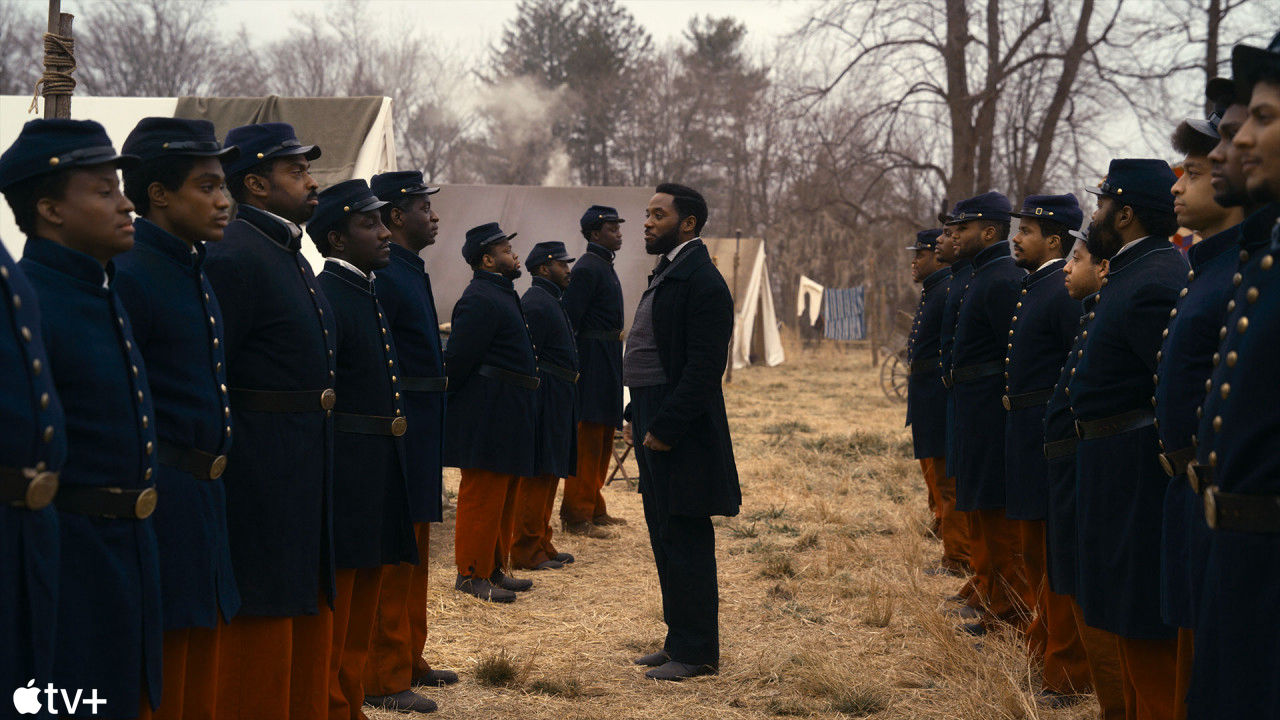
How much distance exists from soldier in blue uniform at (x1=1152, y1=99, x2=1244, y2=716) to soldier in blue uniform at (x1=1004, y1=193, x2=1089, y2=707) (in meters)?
1.51

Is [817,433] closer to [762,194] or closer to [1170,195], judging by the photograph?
[1170,195]

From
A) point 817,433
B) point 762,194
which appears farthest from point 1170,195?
point 762,194

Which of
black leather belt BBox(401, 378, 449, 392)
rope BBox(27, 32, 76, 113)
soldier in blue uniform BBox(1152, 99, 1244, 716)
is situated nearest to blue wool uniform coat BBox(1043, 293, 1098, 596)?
soldier in blue uniform BBox(1152, 99, 1244, 716)

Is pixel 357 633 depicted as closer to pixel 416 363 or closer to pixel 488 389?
pixel 416 363

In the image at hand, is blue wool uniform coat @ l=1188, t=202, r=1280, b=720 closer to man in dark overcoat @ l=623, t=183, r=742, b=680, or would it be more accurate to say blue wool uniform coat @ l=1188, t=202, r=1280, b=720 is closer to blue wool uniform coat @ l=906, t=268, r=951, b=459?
man in dark overcoat @ l=623, t=183, r=742, b=680

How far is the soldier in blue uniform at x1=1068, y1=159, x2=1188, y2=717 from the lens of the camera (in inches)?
137

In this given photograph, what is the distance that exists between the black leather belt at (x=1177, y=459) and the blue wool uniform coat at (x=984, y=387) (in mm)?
2348

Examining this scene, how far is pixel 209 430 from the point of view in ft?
9.82

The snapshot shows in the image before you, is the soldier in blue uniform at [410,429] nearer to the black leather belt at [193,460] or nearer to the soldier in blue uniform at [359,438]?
the soldier in blue uniform at [359,438]

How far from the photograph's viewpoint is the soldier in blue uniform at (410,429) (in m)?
4.66

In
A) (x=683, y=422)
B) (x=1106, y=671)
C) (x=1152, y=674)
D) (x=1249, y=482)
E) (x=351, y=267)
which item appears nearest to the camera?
(x=1249, y=482)

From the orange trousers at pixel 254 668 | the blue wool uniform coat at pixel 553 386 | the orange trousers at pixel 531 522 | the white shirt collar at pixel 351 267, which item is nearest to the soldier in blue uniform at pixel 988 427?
the blue wool uniform coat at pixel 553 386

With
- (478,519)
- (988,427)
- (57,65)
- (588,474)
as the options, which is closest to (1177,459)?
(988,427)

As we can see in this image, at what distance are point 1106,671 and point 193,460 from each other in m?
3.13
